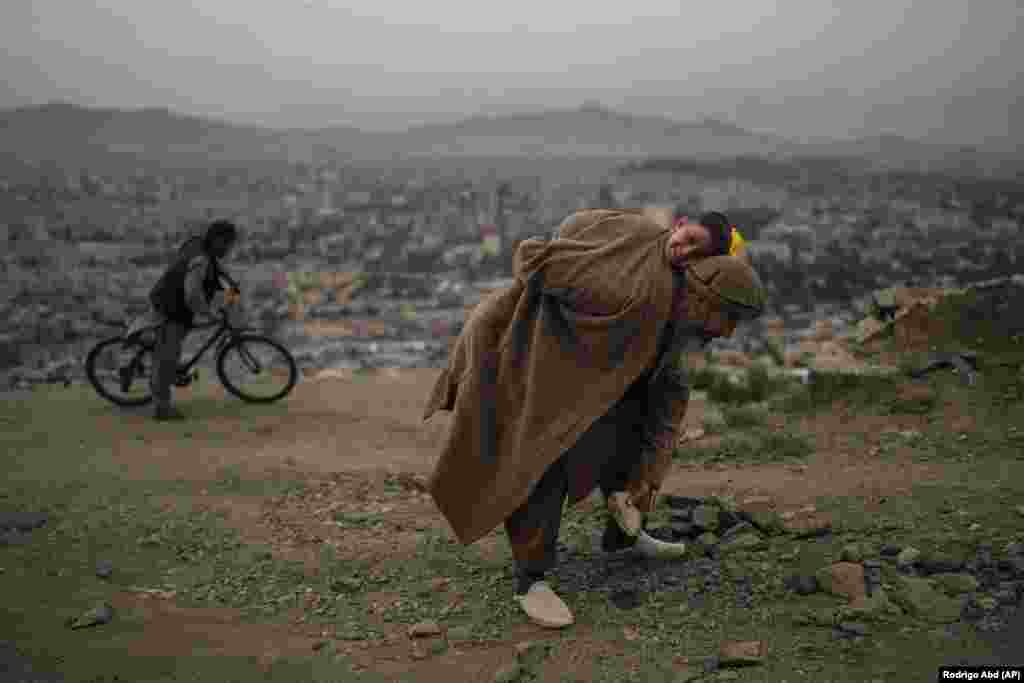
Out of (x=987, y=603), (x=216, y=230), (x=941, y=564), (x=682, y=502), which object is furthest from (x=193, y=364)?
(x=987, y=603)

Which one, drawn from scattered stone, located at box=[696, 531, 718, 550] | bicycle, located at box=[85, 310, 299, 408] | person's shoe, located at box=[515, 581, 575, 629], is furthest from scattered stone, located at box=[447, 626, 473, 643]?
bicycle, located at box=[85, 310, 299, 408]

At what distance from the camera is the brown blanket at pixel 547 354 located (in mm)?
2676

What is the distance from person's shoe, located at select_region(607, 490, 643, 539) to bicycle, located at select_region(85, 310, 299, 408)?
14.3 feet

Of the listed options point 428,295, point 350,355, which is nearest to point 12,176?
point 428,295

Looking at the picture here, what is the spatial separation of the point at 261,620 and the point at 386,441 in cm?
275

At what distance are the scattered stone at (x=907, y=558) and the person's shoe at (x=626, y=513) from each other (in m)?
0.98

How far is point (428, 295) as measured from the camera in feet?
78.9

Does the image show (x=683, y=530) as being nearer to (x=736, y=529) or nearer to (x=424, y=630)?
(x=736, y=529)

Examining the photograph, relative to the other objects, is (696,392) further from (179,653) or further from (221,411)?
(179,653)

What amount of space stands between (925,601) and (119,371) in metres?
5.98

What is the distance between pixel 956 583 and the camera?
279 cm

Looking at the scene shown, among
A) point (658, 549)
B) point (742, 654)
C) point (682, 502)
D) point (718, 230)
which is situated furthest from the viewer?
point (682, 502)

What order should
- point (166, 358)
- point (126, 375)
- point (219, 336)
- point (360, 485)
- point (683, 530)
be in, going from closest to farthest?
1. point (683, 530)
2. point (360, 485)
3. point (166, 358)
4. point (126, 375)
5. point (219, 336)

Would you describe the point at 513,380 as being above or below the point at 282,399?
above
